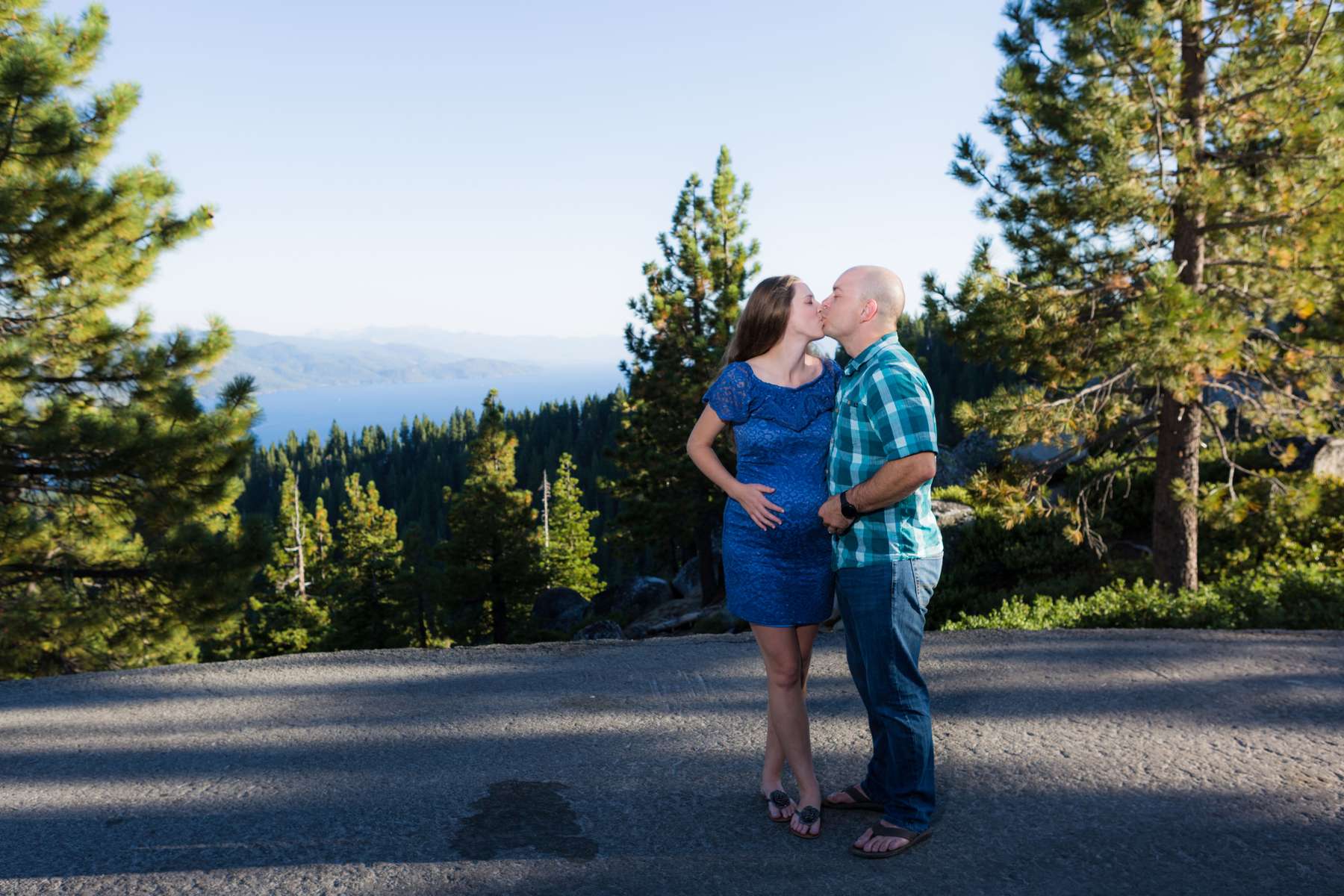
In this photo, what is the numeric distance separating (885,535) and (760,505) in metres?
0.48

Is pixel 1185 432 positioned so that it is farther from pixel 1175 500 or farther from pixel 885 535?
pixel 885 535

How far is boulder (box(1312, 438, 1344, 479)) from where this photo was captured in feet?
43.2

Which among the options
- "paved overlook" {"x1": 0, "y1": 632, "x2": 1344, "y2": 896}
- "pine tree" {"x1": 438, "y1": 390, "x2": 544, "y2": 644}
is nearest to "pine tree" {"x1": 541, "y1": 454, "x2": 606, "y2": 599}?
"pine tree" {"x1": 438, "y1": 390, "x2": 544, "y2": 644}

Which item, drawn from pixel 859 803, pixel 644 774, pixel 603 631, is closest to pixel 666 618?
pixel 603 631

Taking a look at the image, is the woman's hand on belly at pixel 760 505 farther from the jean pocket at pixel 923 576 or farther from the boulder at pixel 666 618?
the boulder at pixel 666 618

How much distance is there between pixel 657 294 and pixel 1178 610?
1666 centimetres

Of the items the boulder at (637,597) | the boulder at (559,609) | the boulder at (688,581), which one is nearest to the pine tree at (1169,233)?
the boulder at (688,581)

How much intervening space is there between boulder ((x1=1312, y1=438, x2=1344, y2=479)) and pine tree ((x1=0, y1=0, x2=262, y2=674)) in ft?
47.9

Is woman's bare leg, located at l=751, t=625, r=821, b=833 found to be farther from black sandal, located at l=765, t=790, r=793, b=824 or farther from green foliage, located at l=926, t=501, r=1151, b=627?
green foliage, located at l=926, t=501, r=1151, b=627

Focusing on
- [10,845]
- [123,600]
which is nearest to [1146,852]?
[10,845]

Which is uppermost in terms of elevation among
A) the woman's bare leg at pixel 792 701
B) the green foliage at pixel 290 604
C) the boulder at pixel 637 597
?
the woman's bare leg at pixel 792 701

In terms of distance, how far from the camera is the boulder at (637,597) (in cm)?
2866

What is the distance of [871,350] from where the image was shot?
3438mm

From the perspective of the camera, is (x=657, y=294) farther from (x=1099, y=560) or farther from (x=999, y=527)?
(x=1099, y=560)
